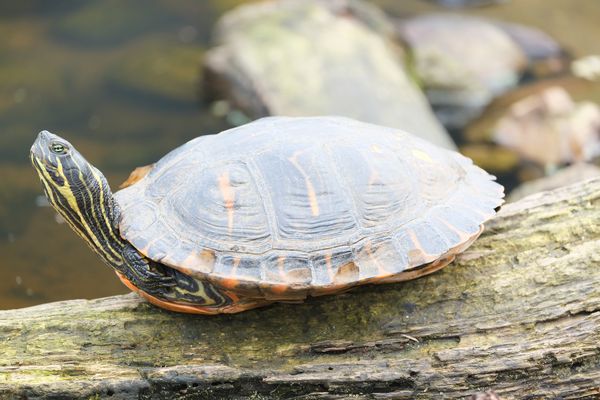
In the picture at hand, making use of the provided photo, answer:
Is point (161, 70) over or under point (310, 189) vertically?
under

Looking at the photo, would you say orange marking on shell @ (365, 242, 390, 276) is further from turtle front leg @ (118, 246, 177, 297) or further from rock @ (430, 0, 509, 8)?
rock @ (430, 0, 509, 8)

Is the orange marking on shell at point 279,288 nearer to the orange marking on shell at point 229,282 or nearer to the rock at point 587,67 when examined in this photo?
the orange marking on shell at point 229,282

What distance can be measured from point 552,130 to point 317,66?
115 inches

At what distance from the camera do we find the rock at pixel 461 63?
8.91 meters

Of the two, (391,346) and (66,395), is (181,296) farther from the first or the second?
(391,346)

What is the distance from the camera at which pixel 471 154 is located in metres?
7.68

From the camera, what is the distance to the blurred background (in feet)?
21.9

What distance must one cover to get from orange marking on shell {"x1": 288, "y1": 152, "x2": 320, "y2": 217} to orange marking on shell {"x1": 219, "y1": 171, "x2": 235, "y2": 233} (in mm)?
346

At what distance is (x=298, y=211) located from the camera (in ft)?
10.8

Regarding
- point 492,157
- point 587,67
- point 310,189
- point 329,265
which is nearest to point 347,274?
point 329,265

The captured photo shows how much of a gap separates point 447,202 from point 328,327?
0.93 meters

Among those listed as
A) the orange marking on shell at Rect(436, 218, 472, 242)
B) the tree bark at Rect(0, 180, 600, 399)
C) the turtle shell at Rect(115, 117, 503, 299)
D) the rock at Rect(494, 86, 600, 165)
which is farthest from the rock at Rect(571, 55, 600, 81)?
the orange marking on shell at Rect(436, 218, 472, 242)

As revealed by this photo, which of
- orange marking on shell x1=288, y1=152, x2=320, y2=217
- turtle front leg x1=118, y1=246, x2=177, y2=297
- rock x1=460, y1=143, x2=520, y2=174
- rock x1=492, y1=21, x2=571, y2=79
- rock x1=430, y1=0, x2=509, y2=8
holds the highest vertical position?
orange marking on shell x1=288, y1=152, x2=320, y2=217

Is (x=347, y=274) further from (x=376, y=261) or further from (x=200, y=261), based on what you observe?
(x=200, y=261)
